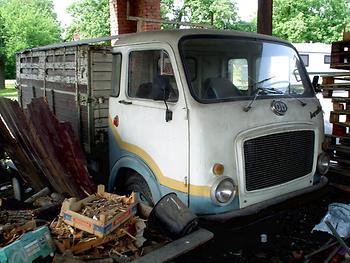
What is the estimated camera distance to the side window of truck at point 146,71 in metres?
3.85

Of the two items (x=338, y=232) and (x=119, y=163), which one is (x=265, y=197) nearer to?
(x=338, y=232)

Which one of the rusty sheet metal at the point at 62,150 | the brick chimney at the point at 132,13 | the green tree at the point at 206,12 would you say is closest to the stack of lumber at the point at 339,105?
the rusty sheet metal at the point at 62,150

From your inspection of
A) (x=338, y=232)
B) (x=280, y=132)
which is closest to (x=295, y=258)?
(x=338, y=232)

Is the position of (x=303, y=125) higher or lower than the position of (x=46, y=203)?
higher

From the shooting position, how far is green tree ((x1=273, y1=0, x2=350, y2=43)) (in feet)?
101

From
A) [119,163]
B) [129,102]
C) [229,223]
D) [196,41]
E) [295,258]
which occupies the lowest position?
[295,258]

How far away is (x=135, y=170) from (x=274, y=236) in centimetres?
164

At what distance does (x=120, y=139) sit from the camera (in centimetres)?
442

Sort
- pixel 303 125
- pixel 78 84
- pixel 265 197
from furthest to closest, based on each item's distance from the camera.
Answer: pixel 78 84, pixel 303 125, pixel 265 197

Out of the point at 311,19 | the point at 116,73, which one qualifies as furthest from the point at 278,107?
the point at 311,19

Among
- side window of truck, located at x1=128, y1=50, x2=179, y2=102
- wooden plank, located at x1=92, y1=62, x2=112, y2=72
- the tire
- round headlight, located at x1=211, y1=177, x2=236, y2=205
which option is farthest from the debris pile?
side window of truck, located at x1=128, y1=50, x2=179, y2=102

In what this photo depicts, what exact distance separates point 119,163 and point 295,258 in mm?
2130

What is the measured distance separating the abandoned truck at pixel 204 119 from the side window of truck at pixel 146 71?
0.04ft

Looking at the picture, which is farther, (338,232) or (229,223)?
(338,232)
